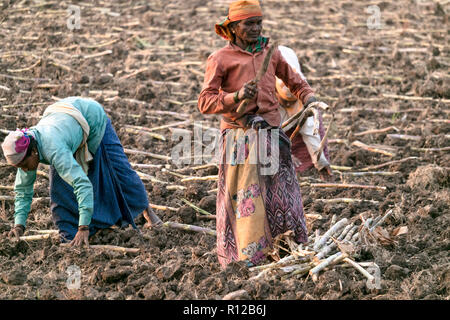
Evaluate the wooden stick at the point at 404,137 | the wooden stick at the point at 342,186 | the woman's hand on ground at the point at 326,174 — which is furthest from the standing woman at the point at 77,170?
the wooden stick at the point at 404,137

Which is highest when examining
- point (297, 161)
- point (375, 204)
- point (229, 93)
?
point (229, 93)

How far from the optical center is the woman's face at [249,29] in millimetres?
4293

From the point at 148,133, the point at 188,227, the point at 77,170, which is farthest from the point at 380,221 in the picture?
the point at 148,133

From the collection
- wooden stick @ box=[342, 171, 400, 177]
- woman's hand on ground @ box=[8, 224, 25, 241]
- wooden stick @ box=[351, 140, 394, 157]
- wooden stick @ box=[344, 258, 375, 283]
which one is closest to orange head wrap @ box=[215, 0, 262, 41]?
wooden stick @ box=[344, 258, 375, 283]

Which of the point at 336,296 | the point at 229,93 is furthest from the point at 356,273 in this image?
the point at 229,93

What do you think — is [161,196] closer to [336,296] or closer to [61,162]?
[61,162]

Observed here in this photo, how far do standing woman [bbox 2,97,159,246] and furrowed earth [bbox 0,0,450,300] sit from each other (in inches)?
6.6

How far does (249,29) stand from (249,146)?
70 cm

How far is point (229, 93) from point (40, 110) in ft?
12.9

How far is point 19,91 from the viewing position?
8.28 metres

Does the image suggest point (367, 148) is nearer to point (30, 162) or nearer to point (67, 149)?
point (67, 149)

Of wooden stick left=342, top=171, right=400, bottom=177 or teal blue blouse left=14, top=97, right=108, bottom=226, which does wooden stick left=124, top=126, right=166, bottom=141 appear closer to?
wooden stick left=342, top=171, right=400, bottom=177

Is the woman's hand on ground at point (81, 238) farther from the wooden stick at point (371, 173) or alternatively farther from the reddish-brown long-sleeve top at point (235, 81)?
the wooden stick at point (371, 173)

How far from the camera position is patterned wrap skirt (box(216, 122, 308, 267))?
4480 mm
